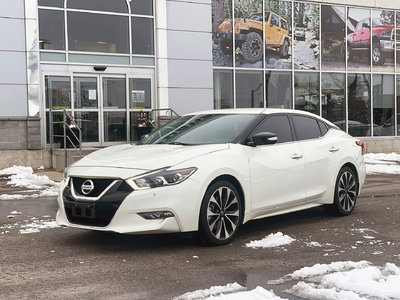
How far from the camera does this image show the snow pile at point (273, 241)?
6051 millimetres

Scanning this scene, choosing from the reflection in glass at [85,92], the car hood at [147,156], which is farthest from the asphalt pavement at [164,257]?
the reflection in glass at [85,92]

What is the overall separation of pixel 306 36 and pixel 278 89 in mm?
2424

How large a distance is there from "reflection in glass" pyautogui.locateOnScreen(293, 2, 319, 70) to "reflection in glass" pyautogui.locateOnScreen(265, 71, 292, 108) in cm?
73

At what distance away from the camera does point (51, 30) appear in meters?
16.2

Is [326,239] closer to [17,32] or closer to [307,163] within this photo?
[307,163]

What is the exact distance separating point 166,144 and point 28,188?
247 inches

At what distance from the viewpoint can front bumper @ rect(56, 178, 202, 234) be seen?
5.49 m

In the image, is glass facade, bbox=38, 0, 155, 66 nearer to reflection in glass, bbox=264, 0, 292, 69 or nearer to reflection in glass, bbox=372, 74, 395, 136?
reflection in glass, bbox=264, 0, 292, 69

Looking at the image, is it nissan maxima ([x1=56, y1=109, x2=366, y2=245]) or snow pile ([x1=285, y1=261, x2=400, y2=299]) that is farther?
nissan maxima ([x1=56, y1=109, x2=366, y2=245])

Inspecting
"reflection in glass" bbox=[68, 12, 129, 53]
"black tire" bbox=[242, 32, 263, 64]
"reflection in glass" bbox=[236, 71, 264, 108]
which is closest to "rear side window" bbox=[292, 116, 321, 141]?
"reflection in glass" bbox=[68, 12, 129, 53]

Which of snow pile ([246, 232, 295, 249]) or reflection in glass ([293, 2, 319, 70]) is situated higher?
reflection in glass ([293, 2, 319, 70])

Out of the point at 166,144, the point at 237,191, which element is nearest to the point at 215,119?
the point at 166,144

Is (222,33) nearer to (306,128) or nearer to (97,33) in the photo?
(97,33)

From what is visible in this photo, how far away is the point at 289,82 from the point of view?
20344 mm
